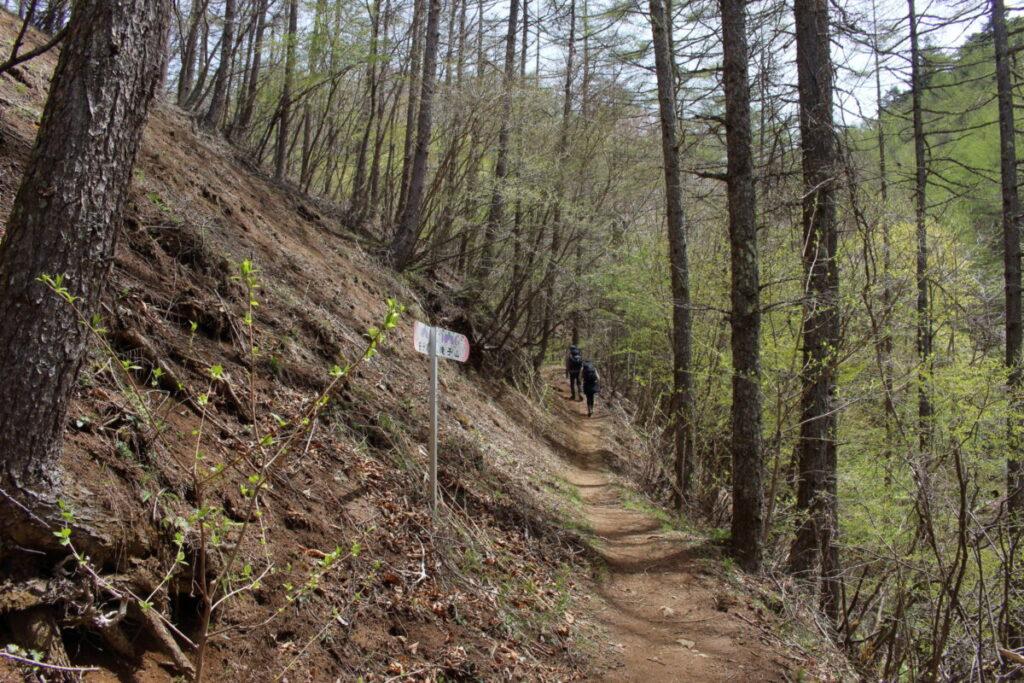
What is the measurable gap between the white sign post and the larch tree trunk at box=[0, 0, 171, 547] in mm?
2500

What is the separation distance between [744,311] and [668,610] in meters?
3.22

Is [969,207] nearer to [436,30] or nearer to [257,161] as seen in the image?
[436,30]

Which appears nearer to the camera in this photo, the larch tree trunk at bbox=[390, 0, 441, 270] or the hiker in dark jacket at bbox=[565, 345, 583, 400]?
the larch tree trunk at bbox=[390, 0, 441, 270]

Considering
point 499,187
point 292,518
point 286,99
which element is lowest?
point 292,518

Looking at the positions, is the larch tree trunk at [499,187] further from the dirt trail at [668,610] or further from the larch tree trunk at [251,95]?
the dirt trail at [668,610]

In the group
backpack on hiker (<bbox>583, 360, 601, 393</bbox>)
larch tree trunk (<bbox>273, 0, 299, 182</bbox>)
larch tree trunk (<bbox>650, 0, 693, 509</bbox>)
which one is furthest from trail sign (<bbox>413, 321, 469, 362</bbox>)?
backpack on hiker (<bbox>583, 360, 601, 393</bbox>)

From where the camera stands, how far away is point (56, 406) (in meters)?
2.56

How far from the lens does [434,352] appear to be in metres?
4.99

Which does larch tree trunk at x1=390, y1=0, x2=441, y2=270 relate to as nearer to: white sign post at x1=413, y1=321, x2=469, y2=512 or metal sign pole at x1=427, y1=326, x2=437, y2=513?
white sign post at x1=413, y1=321, x2=469, y2=512

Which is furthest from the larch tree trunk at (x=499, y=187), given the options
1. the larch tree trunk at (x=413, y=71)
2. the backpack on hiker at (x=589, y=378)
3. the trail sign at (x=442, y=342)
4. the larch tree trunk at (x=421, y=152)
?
the trail sign at (x=442, y=342)

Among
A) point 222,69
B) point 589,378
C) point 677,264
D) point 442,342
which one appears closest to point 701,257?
point 677,264

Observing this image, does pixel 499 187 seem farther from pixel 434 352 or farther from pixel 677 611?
pixel 677 611

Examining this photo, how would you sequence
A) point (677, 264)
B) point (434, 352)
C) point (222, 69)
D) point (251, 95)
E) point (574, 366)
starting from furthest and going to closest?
point (574, 366) → point (251, 95) → point (222, 69) → point (677, 264) → point (434, 352)

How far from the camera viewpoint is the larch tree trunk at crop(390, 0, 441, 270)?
37.3 ft
